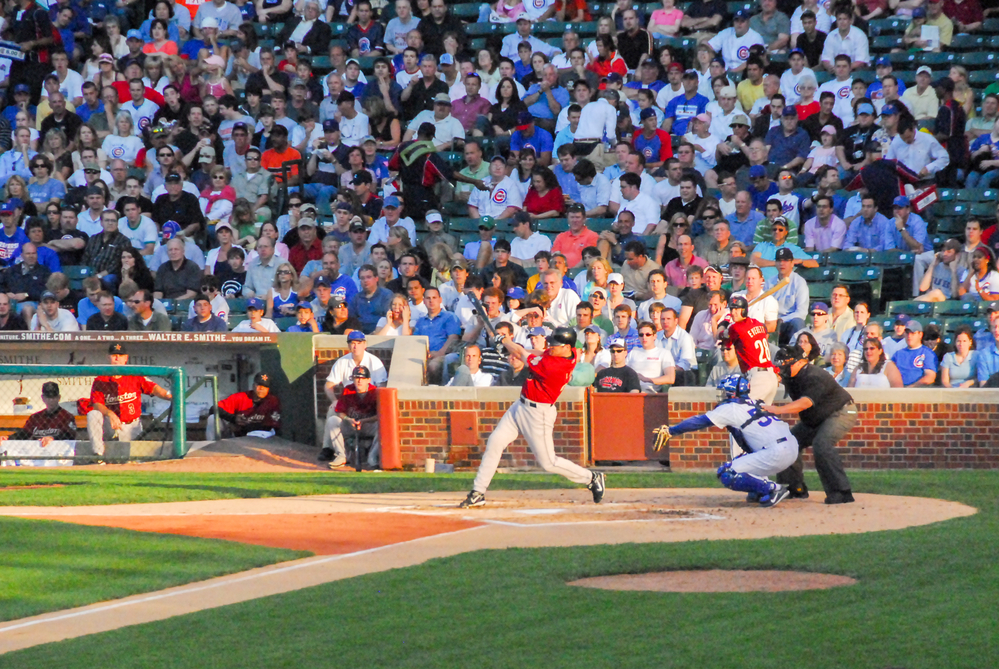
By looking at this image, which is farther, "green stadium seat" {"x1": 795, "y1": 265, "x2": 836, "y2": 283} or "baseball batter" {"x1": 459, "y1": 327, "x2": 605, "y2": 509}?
"green stadium seat" {"x1": 795, "y1": 265, "x2": 836, "y2": 283}

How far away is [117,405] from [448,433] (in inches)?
154

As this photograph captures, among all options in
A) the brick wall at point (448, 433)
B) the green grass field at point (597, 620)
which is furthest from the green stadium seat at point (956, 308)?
the green grass field at point (597, 620)

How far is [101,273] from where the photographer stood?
18406mm

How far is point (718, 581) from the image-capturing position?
8.28 m

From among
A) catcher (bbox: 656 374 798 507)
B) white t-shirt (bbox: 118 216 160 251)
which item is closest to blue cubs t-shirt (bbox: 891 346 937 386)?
catcher (bbox: 656 374 798 507)

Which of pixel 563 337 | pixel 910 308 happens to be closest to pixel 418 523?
pixel 563 337

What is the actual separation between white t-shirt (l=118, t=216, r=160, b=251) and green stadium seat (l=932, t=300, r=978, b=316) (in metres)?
10.7

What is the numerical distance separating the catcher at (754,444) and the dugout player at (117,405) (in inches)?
281

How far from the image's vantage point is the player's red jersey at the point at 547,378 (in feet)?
36.2

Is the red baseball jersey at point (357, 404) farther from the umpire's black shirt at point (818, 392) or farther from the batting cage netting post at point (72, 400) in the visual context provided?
the umpire's black shirt at point (818, 392)

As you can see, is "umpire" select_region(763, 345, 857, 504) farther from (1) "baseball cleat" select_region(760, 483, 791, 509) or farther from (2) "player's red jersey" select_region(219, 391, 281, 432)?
(2) "player's red jersey" select_region(219, 391, 281, 432)

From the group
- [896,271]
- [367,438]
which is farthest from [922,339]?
[367,438]

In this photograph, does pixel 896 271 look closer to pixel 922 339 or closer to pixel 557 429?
pixel 922 339

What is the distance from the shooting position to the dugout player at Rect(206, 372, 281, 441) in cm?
1620
